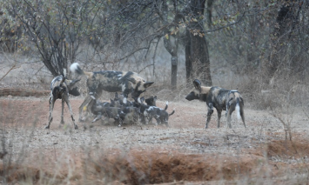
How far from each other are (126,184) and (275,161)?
1.85m

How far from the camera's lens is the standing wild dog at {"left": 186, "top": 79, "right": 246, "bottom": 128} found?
26.0ft

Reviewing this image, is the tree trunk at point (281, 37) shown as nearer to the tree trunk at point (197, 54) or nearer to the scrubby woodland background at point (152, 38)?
the scrubby woodland background at point (152, 38)

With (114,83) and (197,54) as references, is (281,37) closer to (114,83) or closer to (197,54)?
(197,54)

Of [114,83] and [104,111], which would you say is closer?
[104,111]

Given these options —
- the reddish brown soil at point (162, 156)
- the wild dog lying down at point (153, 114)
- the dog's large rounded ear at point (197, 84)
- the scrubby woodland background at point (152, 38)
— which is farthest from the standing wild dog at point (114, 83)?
the scrubby woodland background at point (152, 38)

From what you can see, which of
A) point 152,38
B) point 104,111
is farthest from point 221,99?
point 152,38

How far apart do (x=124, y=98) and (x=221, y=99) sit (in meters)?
2.11

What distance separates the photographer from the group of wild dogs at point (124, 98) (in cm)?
819

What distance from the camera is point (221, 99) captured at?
8297 mm

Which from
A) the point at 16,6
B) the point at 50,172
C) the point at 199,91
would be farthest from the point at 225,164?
the point at 16,6

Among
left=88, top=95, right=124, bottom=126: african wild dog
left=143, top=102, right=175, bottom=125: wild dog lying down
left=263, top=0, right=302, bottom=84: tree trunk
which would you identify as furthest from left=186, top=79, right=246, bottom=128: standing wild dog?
left=263, top=0, right=302, bottom=84: tree trunk

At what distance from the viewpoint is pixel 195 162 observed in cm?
521

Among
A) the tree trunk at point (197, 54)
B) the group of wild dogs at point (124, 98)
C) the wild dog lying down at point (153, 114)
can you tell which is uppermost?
the tree trunk at point (197, 54)

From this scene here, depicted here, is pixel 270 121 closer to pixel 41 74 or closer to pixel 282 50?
pixel 282 50
